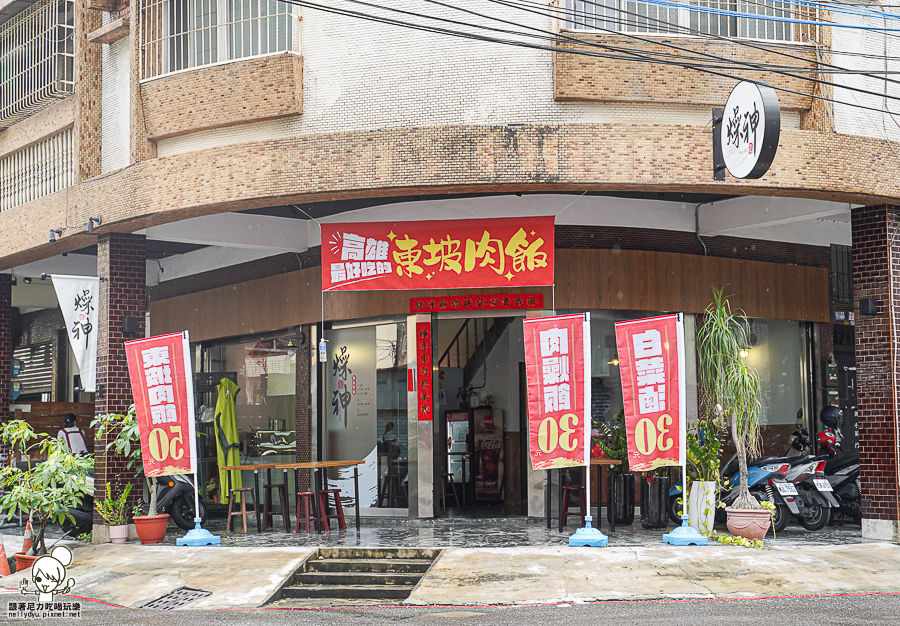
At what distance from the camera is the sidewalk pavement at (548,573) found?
369 inches

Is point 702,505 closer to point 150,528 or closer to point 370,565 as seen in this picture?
point 370,565

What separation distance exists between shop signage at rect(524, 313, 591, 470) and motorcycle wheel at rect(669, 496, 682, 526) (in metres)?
1.83

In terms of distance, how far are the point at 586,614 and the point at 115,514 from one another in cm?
711

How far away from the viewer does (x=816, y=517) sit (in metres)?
13.0

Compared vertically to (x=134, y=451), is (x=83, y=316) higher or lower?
higher

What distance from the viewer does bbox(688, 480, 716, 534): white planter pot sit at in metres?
12.0

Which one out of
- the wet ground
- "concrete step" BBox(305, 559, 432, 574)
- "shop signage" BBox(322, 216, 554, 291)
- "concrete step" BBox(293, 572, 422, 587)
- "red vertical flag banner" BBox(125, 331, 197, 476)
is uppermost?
"shop signage" BBox(322, 216, 554, 291)

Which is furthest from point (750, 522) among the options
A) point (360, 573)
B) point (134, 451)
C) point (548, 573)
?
point (134, 451)

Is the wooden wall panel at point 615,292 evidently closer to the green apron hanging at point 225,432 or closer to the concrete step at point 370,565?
the green apron hanging at point 225,432

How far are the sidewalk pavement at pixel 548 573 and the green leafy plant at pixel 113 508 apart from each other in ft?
4.20

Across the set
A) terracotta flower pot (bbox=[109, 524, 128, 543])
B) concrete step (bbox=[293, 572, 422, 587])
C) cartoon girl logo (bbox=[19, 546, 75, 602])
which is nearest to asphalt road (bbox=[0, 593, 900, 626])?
cartoon girl logo (bbox=[19, 546, 75, 602])

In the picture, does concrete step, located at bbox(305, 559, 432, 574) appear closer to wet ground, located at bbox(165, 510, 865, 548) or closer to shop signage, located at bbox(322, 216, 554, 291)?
wet ground, located at bbox(165, 510, 865, 548)

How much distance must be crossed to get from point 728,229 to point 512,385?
385 cm

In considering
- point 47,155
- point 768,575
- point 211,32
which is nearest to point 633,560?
point 768,575
